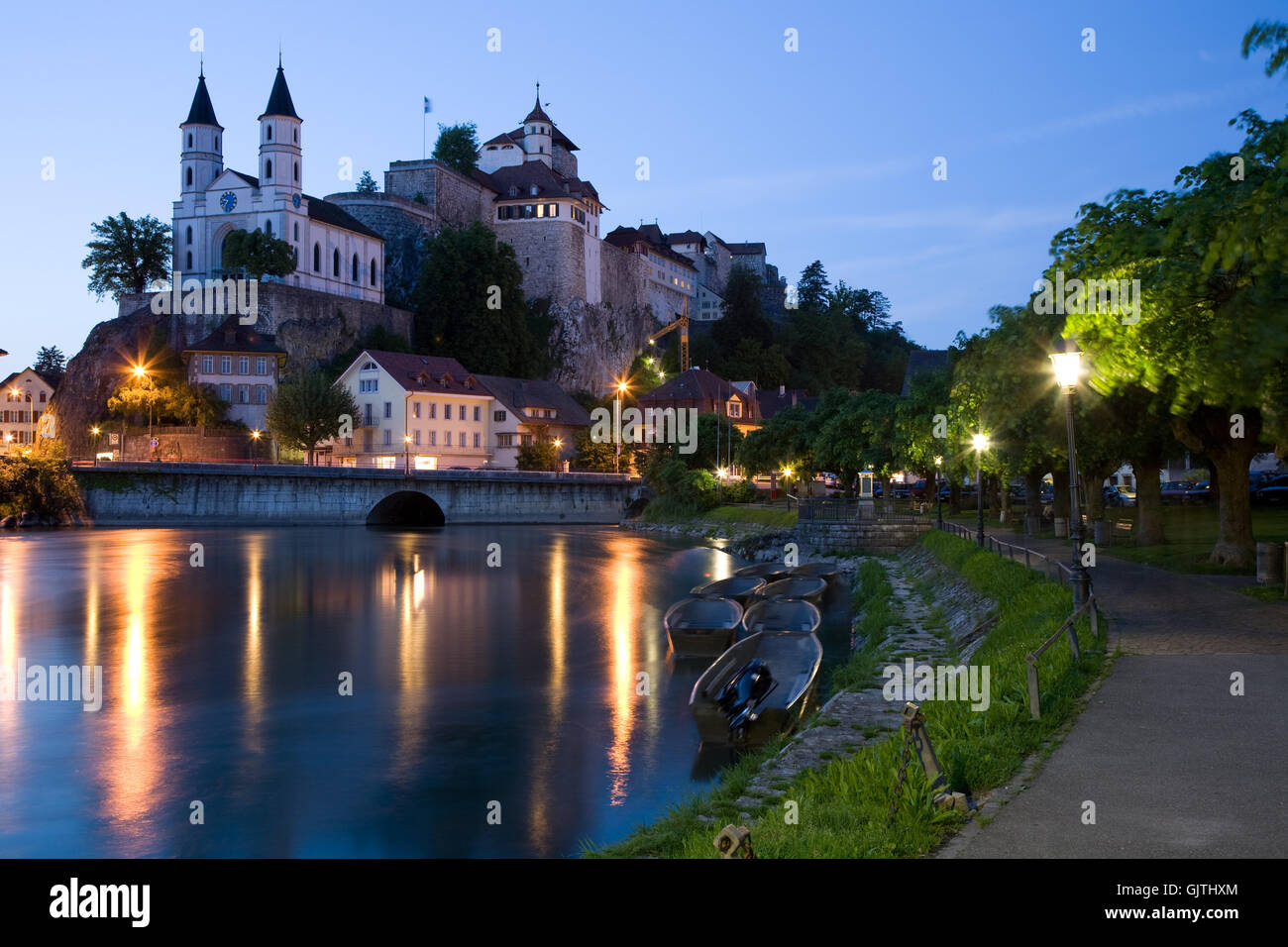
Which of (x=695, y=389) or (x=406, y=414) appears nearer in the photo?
(x=406, y=414)

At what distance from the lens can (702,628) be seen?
29984 mm

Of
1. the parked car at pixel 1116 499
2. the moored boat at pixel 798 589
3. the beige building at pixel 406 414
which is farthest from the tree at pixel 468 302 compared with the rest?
the moored boat at pixel 798 589

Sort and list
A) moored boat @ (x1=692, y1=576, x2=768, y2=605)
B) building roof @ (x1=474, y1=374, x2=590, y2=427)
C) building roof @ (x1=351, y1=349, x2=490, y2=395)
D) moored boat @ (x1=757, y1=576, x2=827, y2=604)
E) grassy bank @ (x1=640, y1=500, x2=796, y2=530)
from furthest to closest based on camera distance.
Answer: building roof @ (x1=474, y1=374, x2=590, y2=427)
building roof @ (x1=351, y1=349, x2=490, y2=395)
grassy bank @ (x1=640, y1=500, x2=796, y2=530)
moored boat @ (x1=692, y1=576, x2=768, y2=605)
moored boat @ (x1=757, y1=576, x2=827, y2=604)

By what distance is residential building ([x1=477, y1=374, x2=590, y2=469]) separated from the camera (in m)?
104

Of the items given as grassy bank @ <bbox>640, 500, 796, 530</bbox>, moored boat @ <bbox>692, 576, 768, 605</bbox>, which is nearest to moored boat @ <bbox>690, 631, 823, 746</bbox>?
moored boat @ <bbox>692, 576, 768, 605</bbox>

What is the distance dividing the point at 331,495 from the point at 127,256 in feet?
138

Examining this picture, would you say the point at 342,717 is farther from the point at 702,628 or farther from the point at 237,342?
the point at 237,342

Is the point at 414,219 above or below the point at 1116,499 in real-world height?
above

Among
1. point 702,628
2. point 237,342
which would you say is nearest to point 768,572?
point 702,628

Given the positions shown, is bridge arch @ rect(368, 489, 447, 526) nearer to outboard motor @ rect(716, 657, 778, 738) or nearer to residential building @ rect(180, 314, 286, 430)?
residential building @ rect(180, 314, 286, 430)

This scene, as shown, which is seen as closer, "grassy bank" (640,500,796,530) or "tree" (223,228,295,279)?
"grassy bank" (640,500,796,530)

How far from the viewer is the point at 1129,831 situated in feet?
28.3

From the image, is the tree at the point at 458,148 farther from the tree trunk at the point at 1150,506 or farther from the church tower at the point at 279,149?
the tree trunk at the point at 1150,506

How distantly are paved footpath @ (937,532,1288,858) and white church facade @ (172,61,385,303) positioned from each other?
97.6m
